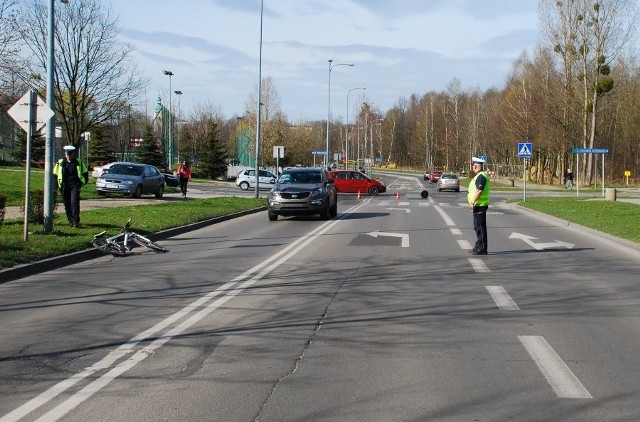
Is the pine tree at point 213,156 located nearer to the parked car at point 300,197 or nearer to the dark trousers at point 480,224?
the parked car at point 300,197

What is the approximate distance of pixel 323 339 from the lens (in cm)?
720

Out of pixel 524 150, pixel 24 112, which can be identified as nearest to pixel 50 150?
pixel 24 112

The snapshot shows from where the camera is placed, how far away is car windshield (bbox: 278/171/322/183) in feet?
83.6

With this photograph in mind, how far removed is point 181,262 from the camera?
44.0 feet

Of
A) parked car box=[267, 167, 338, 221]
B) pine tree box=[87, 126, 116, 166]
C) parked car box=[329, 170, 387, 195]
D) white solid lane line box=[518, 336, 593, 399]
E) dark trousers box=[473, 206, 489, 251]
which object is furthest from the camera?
pine tree box=[87, 126, 116, 166]

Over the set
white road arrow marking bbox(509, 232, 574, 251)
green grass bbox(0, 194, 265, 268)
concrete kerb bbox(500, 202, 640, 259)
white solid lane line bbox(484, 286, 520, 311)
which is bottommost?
white solid lane line bbox(484, 286, 520, 311)

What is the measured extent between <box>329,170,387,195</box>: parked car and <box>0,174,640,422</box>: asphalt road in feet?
120

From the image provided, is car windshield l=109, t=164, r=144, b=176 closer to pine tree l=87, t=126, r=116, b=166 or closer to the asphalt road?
the asphalt road

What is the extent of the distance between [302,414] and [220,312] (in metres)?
3.75

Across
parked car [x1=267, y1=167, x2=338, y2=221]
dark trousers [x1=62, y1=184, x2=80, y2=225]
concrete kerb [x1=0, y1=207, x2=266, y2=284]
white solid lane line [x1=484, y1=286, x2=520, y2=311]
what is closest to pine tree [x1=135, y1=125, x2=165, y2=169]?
parked car [x1=267, y1=167, x2=338, y2=221]

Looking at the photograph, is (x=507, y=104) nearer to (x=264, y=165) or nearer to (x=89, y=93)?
(x=264, y=165)

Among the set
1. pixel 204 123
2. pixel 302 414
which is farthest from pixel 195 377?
pixel 204 123

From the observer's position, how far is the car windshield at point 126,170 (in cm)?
3391

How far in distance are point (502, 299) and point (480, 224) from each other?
4.99m
